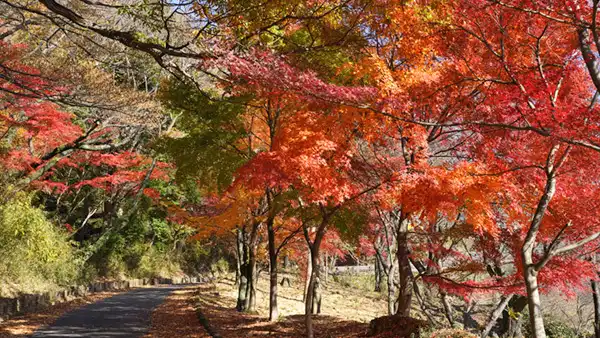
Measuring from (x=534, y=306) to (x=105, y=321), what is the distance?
33.4 feet

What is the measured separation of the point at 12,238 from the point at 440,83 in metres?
12.4

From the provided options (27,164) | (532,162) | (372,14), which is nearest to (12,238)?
(27,164)

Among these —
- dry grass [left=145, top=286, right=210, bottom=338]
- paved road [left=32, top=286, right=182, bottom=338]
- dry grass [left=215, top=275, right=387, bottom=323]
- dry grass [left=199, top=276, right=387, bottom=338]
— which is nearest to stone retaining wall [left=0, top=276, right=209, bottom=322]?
paved road [left=32, top=286, right=182, bottom=338]

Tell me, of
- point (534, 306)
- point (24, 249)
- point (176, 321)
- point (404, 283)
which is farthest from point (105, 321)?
point (534, 306)

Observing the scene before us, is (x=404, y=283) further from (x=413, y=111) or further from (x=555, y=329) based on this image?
(x=555, y=329)

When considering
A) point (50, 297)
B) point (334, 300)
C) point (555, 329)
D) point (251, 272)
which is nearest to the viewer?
point (50, 297)

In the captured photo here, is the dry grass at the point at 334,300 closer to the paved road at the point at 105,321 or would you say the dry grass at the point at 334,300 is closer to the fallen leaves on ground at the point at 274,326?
the fallen leaves on ground at the point at 274,326

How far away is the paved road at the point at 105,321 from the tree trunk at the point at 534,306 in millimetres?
8296

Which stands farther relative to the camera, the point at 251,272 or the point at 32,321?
the point at 251,272

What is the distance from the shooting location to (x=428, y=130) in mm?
11094

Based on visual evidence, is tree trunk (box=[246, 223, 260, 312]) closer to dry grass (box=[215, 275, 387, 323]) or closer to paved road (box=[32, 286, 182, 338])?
dry grass (box=[215, 275, 387, 323])

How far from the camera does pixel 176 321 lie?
12883mm

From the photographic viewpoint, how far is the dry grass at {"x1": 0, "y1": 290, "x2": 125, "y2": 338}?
9760mm

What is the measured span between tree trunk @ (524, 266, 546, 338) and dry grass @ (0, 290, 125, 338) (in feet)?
32.6
